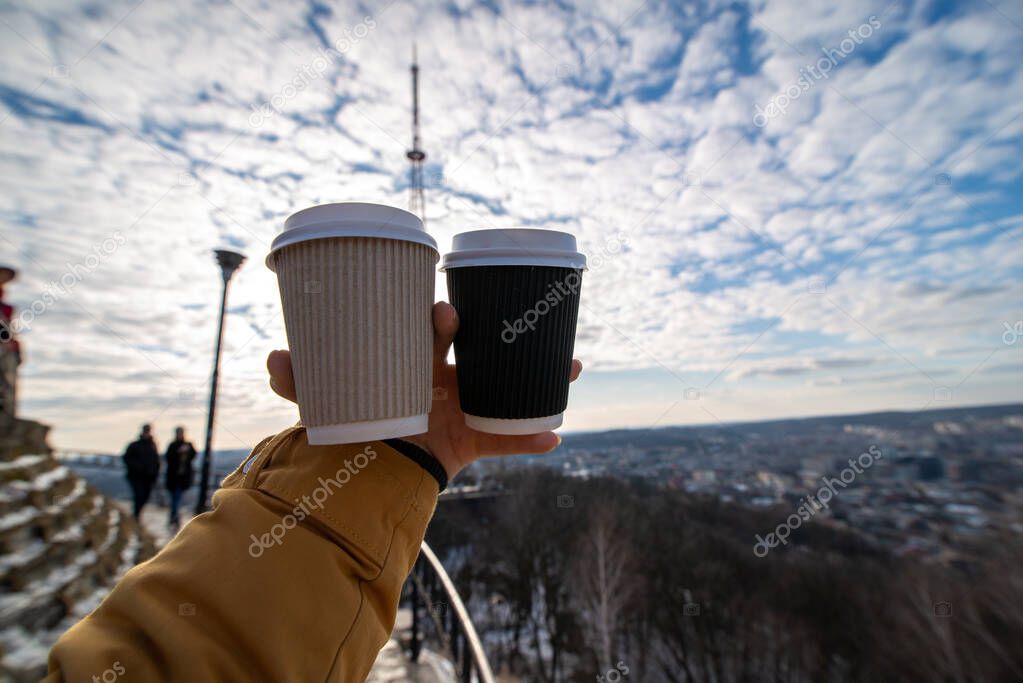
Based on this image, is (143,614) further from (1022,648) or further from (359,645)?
(1022,648)

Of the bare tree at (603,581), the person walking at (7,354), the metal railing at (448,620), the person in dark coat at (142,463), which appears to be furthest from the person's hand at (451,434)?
the bare tree at (603,581)

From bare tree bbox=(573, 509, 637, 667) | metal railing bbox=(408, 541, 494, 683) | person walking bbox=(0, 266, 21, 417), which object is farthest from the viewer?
bare tree bbox=(573, 509, 637, 667)

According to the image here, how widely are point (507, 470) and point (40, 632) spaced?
25606mm

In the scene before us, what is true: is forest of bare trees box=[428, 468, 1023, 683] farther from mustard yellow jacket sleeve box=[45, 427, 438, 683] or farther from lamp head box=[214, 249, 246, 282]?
mustard yellow jacket sleeve box=[45, 427, 438, 683]

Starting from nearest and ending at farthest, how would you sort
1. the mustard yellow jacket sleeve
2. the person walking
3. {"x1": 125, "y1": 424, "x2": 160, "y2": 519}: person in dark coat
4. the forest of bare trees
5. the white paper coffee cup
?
the mustard yellow jacket sleeve → the white paper coffee cup → the person walking → {"x1": 125, "y1": 424, "x2": 160, "y2": 519}: person in dark coat → the forest of bare trees

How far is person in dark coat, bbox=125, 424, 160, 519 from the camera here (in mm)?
6672

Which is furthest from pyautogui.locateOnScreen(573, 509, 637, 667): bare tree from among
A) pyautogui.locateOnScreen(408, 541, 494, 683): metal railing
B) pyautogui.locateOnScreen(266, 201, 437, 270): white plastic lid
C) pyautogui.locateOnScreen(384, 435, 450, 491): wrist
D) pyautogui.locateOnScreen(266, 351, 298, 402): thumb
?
pyautogui.locateOnScreen(266, 201, 437, 270): white plastic lid

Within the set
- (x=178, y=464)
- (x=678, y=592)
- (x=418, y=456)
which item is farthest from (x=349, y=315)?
(x=678, y=592)

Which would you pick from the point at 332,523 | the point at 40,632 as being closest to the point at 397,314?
the point at 332,523

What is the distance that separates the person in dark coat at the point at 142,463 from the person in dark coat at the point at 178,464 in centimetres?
19

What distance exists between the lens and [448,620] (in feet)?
13.3

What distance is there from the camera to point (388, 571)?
929 millimetres

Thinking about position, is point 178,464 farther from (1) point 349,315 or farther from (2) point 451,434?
(1) point 349,315

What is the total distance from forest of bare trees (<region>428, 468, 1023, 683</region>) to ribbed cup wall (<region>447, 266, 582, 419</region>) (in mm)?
20319
